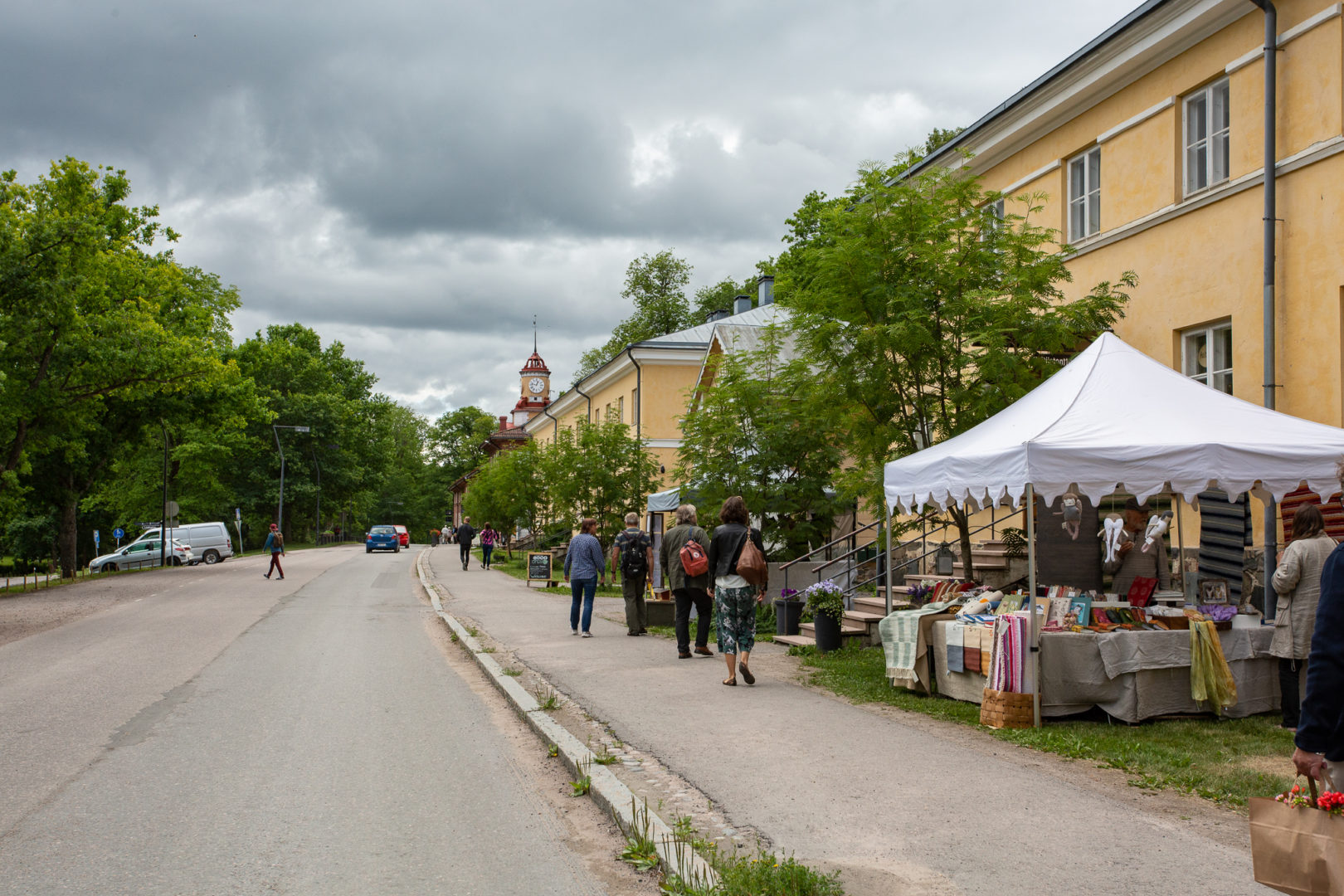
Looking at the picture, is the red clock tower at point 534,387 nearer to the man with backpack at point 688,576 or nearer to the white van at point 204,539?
the white van at point 204,539

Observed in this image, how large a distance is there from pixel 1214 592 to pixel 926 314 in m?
4.03

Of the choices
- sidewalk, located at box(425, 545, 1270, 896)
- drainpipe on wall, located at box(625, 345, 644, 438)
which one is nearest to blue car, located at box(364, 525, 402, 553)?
drainpipe on wall, located at box(625, 345, 644, 438)

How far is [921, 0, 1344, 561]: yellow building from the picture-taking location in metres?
11.7

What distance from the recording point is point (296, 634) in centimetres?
1572

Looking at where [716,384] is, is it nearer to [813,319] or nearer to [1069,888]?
[813,319]

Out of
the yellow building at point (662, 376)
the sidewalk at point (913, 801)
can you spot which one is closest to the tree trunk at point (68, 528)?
the yellow building at point (662, 376)

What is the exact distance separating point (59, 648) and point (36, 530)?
54.0 meters

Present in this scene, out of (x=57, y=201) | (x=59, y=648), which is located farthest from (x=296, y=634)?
(x=57, y=201)

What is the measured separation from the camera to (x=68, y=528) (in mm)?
33406

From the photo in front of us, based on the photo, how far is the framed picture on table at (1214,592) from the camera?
941 cm

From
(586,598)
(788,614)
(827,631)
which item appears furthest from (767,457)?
(827,631)

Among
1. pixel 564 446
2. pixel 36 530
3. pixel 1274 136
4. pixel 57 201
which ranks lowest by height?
pixel 36 530

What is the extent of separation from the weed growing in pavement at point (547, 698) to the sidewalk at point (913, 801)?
0.27 metres

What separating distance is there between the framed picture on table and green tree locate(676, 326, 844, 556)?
8559 mm
